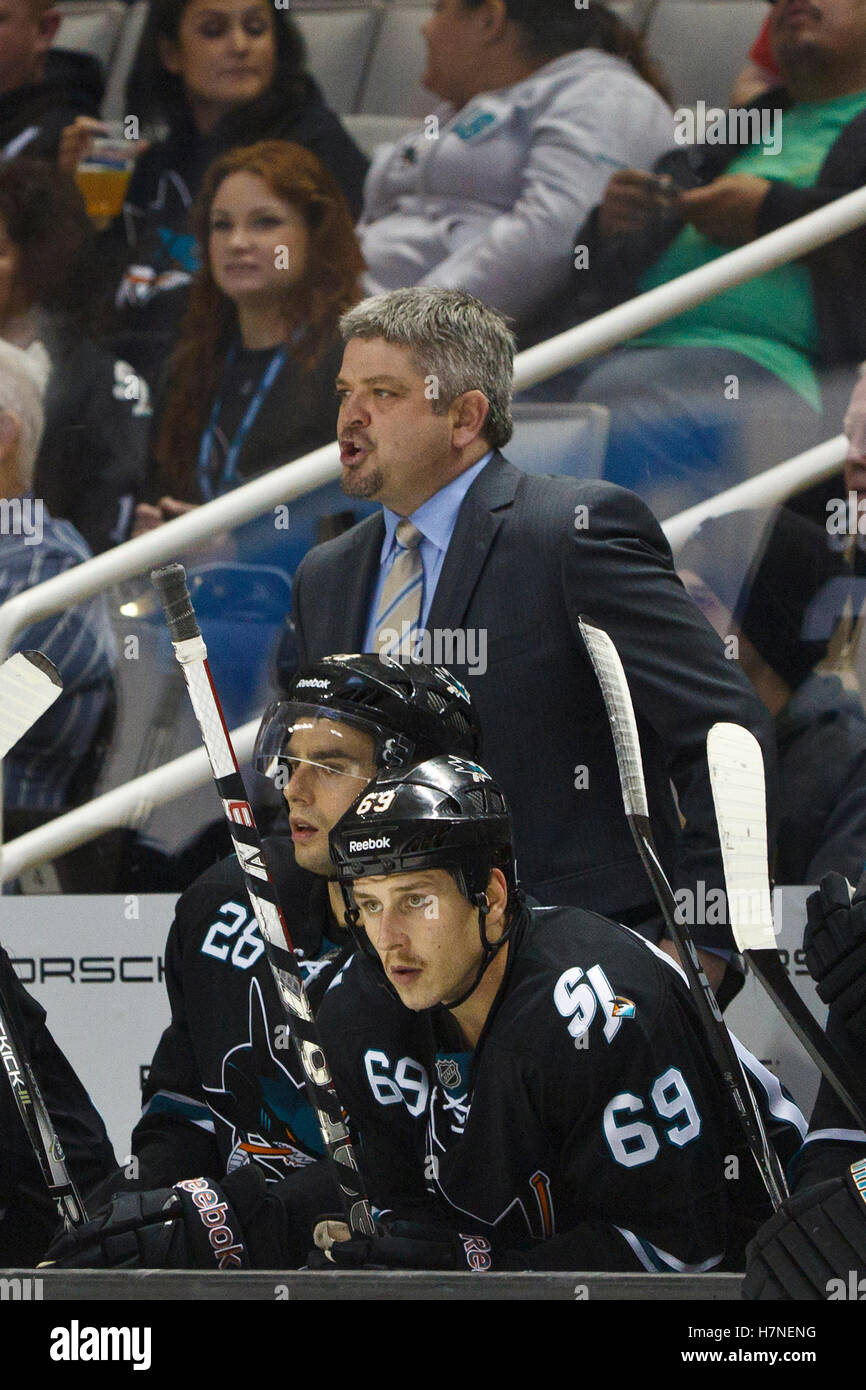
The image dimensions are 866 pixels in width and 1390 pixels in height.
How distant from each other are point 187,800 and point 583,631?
3.41 feet

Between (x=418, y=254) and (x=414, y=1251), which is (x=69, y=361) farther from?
(x=414, y=1251)

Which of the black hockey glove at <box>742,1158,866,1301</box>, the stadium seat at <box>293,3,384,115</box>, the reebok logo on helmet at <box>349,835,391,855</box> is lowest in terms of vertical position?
the black hockey glove at <box>742,1158,866,1301</box>

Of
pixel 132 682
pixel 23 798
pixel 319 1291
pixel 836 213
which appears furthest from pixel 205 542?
pixel 319 1291

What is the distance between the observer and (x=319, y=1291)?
5.37 feet

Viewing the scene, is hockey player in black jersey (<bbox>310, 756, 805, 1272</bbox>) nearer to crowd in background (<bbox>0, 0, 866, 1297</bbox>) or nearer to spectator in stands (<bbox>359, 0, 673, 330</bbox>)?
crowd in background (<bbox>0, 0, 866, 1297</bbox>)

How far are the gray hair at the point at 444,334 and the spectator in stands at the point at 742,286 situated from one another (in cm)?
68

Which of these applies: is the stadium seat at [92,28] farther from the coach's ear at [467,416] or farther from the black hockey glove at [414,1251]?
the black hockey glove at [414,1251]

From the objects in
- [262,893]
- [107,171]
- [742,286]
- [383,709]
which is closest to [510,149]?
[742,286]

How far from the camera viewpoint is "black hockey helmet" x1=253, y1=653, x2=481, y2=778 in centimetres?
217

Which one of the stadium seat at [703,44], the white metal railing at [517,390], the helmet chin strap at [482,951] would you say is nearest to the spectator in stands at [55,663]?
the white metal railing at [517,390]

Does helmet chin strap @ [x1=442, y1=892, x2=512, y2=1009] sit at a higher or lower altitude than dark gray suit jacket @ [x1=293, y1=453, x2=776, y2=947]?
lower

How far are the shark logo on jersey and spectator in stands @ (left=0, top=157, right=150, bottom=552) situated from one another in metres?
1.30

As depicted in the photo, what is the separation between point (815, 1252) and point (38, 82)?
2786mm

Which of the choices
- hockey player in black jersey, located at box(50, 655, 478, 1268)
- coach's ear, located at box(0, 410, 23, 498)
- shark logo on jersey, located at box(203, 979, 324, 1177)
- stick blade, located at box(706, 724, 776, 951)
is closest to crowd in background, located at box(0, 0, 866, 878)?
coach's ear, located at box(0, 410, 23, 498)
